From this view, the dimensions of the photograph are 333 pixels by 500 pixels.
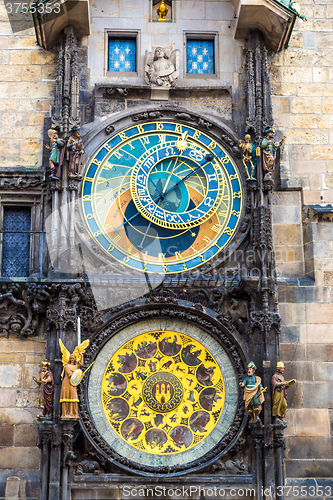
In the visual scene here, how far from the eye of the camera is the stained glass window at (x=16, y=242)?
42.5 ft

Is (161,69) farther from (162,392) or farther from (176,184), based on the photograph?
(162,392)

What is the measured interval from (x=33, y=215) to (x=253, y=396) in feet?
12.8

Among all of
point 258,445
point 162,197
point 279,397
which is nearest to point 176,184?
point 162,197

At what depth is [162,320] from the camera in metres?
12.4

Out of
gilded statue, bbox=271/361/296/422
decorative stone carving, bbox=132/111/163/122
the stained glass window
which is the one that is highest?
decorative stone carving, bbox=132/111/163/122

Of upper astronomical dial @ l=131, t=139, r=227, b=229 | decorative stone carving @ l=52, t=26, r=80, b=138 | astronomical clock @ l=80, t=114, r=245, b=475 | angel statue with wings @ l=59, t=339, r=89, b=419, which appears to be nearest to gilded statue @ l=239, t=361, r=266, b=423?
astronomical clock @ l=80, t=114, r=245, b=475

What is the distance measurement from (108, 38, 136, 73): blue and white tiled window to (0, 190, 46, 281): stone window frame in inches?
87.3

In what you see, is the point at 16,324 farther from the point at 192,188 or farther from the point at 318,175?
the point at 318,175

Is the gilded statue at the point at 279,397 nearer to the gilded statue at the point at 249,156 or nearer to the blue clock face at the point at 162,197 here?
the blue clock face at the point at 162,197

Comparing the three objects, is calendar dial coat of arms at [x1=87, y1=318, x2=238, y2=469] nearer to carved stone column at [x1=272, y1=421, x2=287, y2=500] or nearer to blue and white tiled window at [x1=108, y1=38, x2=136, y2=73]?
carved stone column at [x1=272, y1=421, x2=287, y2=500]

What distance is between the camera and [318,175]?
13430mm

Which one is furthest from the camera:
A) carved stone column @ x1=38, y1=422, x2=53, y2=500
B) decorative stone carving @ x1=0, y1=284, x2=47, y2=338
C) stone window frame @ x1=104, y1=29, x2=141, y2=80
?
stone window frame @ x1=104, y1=29, x2=141, y2=80

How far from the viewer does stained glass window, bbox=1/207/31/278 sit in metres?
13.0

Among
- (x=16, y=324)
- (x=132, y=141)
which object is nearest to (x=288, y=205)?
(x=132, y=141)
